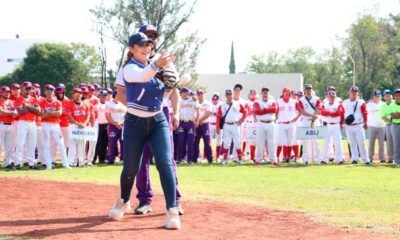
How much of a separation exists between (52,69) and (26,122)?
42087 millimetres

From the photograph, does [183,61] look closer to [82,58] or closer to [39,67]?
[39,67]

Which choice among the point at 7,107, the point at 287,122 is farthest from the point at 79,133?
the point at 287,122

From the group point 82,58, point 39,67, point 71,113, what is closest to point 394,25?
point 82,58

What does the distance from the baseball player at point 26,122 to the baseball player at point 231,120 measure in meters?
5.89

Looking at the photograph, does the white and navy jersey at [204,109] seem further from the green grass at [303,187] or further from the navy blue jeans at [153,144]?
the navy blue jeans at [153,144]

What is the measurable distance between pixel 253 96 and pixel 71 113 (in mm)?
6855

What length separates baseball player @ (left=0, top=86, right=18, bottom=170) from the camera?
17342 millimetres

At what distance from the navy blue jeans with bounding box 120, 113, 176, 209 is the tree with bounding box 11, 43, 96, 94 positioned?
51.4 m

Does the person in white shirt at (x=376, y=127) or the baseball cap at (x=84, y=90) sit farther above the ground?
the baseball cap at (x=84, y=90)

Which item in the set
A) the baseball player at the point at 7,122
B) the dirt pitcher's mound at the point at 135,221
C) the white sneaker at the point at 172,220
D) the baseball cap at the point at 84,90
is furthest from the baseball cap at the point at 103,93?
the white sneaker at the point at 172,220

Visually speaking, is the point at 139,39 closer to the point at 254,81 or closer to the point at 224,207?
the point at 224,207

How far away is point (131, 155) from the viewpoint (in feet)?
26.2

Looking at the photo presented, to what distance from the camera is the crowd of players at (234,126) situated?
18578 mm

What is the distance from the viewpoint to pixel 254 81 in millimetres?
58406
